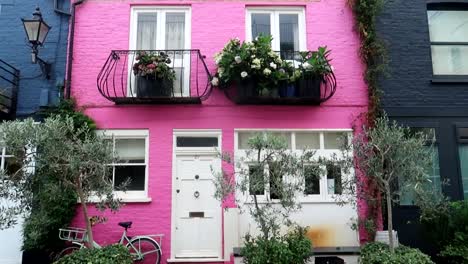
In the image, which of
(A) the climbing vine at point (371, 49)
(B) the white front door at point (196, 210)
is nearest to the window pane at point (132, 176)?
(B) the white front door at point (196, 210)

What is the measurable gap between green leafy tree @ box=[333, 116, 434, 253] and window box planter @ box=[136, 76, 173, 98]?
3.70 m

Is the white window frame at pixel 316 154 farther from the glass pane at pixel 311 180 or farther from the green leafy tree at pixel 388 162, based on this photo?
the green leafy tree at pixel 388 162

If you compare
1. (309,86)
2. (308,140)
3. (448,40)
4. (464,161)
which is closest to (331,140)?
(308,140)

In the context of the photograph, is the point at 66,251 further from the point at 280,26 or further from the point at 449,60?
the point at 449,60

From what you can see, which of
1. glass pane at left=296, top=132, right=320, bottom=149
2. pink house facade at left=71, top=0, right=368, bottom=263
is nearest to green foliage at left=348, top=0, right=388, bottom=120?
pink house facade at left=71, top=0, right=368, bottom=263

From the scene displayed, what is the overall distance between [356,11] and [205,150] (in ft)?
14.7

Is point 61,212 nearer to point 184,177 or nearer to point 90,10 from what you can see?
point 184,177

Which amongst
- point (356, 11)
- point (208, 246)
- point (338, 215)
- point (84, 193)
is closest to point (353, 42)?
point (356, 11)

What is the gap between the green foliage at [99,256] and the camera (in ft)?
24.9

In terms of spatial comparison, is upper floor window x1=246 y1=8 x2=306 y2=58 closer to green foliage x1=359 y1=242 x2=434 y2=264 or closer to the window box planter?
the window box planter

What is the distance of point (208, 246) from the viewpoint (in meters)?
9.85

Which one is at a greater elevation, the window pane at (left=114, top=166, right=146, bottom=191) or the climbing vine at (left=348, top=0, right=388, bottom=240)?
the climbing vine at (left=348, top=0, right=388, bottom=240)

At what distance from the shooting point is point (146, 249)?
9.60 m

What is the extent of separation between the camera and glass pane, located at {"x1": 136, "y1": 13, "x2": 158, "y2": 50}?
422 inches
